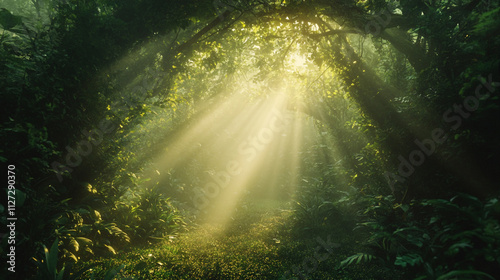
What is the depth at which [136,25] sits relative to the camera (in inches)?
282

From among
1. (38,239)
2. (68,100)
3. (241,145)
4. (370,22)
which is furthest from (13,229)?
(241,145)

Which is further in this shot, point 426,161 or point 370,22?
→ point 370,22

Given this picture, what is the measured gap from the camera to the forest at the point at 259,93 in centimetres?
383

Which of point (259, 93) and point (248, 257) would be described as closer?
point (248, 257)

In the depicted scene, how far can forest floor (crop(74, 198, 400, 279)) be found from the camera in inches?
193

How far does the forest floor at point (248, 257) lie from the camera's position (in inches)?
193

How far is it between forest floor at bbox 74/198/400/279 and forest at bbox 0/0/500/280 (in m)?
0.05

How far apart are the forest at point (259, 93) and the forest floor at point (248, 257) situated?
1.9 inches

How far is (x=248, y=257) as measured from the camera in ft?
19.8

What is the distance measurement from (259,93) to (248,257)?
291 inches

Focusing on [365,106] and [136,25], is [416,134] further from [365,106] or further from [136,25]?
[136,25]

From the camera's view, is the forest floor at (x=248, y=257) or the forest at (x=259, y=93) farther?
the forest floor at (x=248, y=257)

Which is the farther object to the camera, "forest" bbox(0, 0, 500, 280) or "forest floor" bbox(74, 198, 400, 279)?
"forest floor" bbox(74, 198, 400, 279)

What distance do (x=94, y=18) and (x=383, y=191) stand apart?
29.8ft
